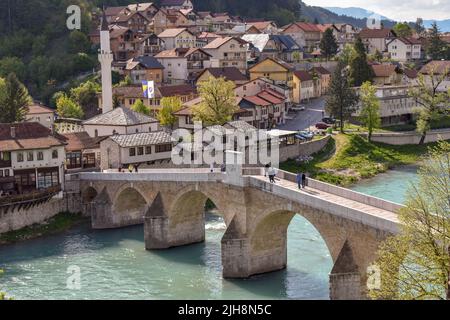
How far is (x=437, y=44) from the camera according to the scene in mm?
115812

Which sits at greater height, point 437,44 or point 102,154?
point 437,44

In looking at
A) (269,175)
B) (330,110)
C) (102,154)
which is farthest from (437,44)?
(269,175)

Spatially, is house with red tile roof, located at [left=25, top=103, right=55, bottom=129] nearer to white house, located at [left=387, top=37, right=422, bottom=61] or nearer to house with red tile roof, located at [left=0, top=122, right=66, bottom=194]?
house with red tile roof, located at [left=0, top=122, right=66, bottom=194]

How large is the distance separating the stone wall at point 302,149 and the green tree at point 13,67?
46651 mm

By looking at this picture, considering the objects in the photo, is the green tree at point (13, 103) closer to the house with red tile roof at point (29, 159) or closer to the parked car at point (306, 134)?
the house with red tile roof at point (29, 159)

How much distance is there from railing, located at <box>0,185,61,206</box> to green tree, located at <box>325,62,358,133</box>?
1400 inches

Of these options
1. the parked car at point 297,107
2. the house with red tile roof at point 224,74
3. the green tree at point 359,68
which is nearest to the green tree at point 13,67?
the house with red tile roof at point 224,74

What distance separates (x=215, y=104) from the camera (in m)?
68.2

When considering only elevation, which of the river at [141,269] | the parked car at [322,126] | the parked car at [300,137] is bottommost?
the river at [141,269]

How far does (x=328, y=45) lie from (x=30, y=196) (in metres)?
72.7

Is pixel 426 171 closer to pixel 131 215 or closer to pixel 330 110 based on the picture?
pixel 131 215

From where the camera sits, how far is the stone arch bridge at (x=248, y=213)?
31031mm

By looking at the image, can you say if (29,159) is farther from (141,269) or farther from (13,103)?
(13,103)
